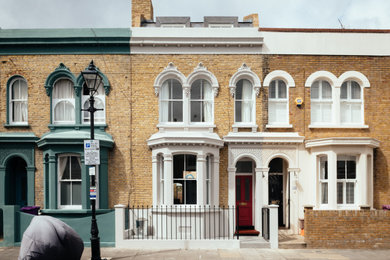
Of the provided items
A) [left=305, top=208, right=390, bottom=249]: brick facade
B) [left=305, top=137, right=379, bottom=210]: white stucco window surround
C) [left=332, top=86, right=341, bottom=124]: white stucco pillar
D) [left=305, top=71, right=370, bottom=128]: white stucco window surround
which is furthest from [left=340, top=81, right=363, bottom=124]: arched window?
[left=305, top=208, right=390, bottom=249]: brick facade

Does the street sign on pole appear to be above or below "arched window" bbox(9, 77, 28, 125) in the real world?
below

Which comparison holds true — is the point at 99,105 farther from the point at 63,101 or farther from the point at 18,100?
the point at 18,100

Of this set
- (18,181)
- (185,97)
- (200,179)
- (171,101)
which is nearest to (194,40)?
(185,97)

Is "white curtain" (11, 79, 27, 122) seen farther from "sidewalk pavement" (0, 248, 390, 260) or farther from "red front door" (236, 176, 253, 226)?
"red front door" (236, 176, 253, 226)

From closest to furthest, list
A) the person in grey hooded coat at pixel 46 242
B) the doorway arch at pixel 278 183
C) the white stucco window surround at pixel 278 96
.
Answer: the person in grey hooded coat at pixel 46 242 < the white stucco window surround at pixel 278 96 < the doorway arch at pixel 278 183

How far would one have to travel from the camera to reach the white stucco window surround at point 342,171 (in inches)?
494

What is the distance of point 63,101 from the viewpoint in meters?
13.5

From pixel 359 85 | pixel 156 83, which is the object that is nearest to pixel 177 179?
pixel 156 83

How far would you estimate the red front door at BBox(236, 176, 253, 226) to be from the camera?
529 inches

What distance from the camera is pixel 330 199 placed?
12.6 meters

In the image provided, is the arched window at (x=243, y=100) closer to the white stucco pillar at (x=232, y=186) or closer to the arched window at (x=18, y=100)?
the white stucco pillar at (x=232, y=186)

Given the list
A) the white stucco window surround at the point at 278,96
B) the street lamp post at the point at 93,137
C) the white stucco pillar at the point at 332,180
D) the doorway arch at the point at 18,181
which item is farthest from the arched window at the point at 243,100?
the doorway arch at the point at 18,181

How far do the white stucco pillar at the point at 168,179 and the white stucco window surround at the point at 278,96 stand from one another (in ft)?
13.2

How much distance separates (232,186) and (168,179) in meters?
2.49
